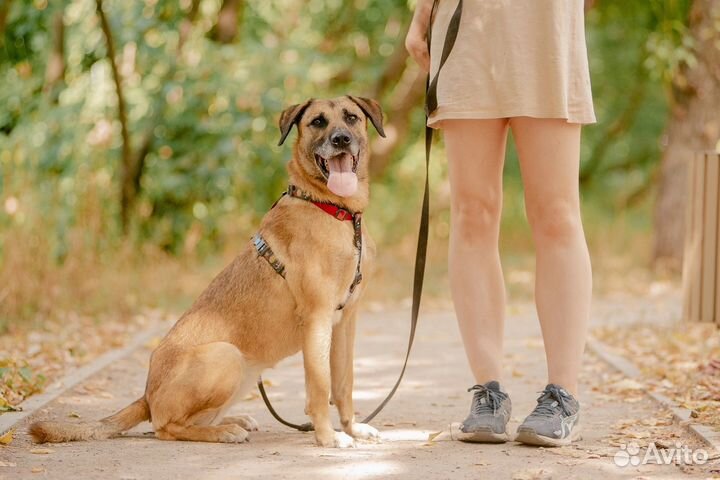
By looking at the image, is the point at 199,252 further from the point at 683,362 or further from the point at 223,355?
the point at 223,355

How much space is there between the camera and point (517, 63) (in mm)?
3914

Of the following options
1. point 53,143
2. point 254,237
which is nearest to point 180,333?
point 254,237

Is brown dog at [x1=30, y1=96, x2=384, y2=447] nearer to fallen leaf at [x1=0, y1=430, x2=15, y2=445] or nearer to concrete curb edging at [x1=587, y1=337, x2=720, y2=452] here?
fallen leaf at [x1=0, y1=430, x2=15, y2=445]

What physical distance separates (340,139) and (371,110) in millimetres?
391

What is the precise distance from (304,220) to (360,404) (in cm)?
145

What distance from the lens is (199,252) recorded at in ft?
37.1

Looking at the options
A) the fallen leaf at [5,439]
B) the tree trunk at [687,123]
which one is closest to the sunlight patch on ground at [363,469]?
the fallen leaf at [5,439]

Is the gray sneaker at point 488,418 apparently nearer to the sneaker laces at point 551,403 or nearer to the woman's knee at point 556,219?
the sneaker laces at point 551,403

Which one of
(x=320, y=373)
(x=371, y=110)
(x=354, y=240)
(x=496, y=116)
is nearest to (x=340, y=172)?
(x=354, y=240)

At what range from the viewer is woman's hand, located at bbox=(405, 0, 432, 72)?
4.22 meters

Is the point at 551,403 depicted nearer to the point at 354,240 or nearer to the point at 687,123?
the point at 354,240

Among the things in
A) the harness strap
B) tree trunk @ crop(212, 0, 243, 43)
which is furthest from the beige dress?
tree trunk @ crop(212, 0, 243, 43)

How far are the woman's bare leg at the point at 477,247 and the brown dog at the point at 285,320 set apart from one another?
1.38 ft

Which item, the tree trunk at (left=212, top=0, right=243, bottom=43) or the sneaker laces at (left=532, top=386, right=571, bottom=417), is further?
the tree trunk at (left=212, top=0, right=243, bottom=43)
